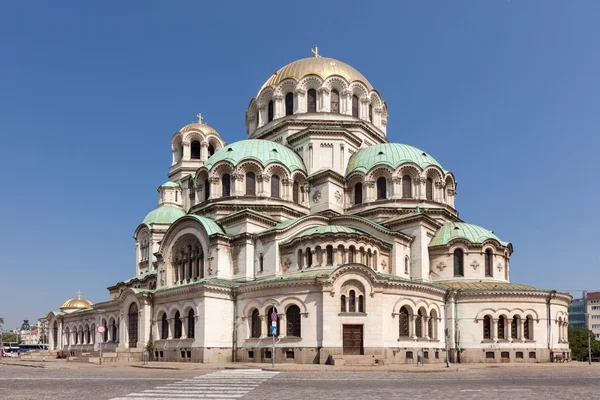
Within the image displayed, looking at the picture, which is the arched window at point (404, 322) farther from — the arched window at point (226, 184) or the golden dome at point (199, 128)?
the golden dome at point (199, 128)

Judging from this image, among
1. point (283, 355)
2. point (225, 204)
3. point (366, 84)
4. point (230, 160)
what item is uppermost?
point (366, 84)

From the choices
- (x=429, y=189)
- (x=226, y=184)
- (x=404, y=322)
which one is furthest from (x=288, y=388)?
(x=429, y=189)

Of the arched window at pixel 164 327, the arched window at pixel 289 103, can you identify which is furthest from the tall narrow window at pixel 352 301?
the arched window at pixel 289 103

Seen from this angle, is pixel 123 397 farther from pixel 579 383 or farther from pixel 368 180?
A: pixel 368 180

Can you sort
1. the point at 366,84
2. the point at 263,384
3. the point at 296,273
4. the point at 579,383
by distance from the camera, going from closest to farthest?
the point at 263,384 → the point at 579,383 → the point at 296,273 → the point at 366,84

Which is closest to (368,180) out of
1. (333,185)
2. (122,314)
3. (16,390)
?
(333,185)

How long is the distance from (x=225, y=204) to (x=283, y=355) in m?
14.6

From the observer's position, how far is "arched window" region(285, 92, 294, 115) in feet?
198

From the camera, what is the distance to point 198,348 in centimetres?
4372

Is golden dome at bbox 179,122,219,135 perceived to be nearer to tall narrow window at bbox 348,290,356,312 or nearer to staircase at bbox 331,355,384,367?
tall narrow window at bbox 348,290,356,312

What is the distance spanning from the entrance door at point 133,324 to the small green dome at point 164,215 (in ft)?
52.3

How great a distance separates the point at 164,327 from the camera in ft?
159

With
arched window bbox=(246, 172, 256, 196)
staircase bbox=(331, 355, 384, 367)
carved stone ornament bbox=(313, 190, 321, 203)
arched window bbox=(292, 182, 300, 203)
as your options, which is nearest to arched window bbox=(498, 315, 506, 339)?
staircase bbox=(331, 355, 384, 367)

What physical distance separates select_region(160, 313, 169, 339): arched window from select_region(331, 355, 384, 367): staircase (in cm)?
1485
